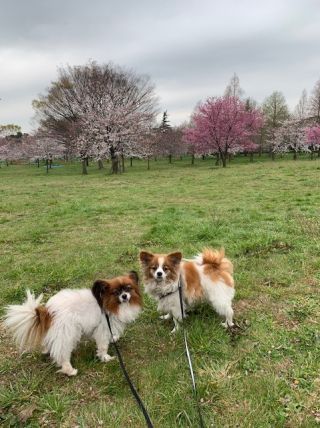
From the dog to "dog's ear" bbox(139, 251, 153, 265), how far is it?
326mm

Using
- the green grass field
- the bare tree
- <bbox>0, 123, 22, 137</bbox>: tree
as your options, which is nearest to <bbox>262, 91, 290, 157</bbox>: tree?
the bare tree

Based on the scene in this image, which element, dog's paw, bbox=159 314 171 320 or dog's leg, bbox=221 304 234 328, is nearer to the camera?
dog's leg, bbox=221 304 234 328

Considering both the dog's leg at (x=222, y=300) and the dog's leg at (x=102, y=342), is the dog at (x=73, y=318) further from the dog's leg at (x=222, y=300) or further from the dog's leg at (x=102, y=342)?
the dog's leg at (x=222, y=300)

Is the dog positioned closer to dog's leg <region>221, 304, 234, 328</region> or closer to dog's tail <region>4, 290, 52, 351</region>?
dog's tail <region>4, 290, 52, 351</region>

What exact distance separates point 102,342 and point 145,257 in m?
0.99

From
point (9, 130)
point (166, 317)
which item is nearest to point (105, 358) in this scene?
point (166, 317)

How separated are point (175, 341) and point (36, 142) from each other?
4288 cm

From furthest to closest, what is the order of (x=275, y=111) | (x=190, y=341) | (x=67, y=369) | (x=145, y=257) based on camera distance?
(x=275, y=111)
(x=145, y=257)
(x=190, y=341)
(x=67, y=369)

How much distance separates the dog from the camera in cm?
319

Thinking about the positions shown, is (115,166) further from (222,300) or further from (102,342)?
(102,342)

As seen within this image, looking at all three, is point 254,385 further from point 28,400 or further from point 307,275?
point 307,275

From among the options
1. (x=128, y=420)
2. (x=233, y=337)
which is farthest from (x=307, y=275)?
(x=128, y=420)

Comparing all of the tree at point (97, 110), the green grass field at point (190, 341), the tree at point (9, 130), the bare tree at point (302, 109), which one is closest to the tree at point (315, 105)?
the bare tree at point (302, 109)

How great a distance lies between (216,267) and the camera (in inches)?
159
